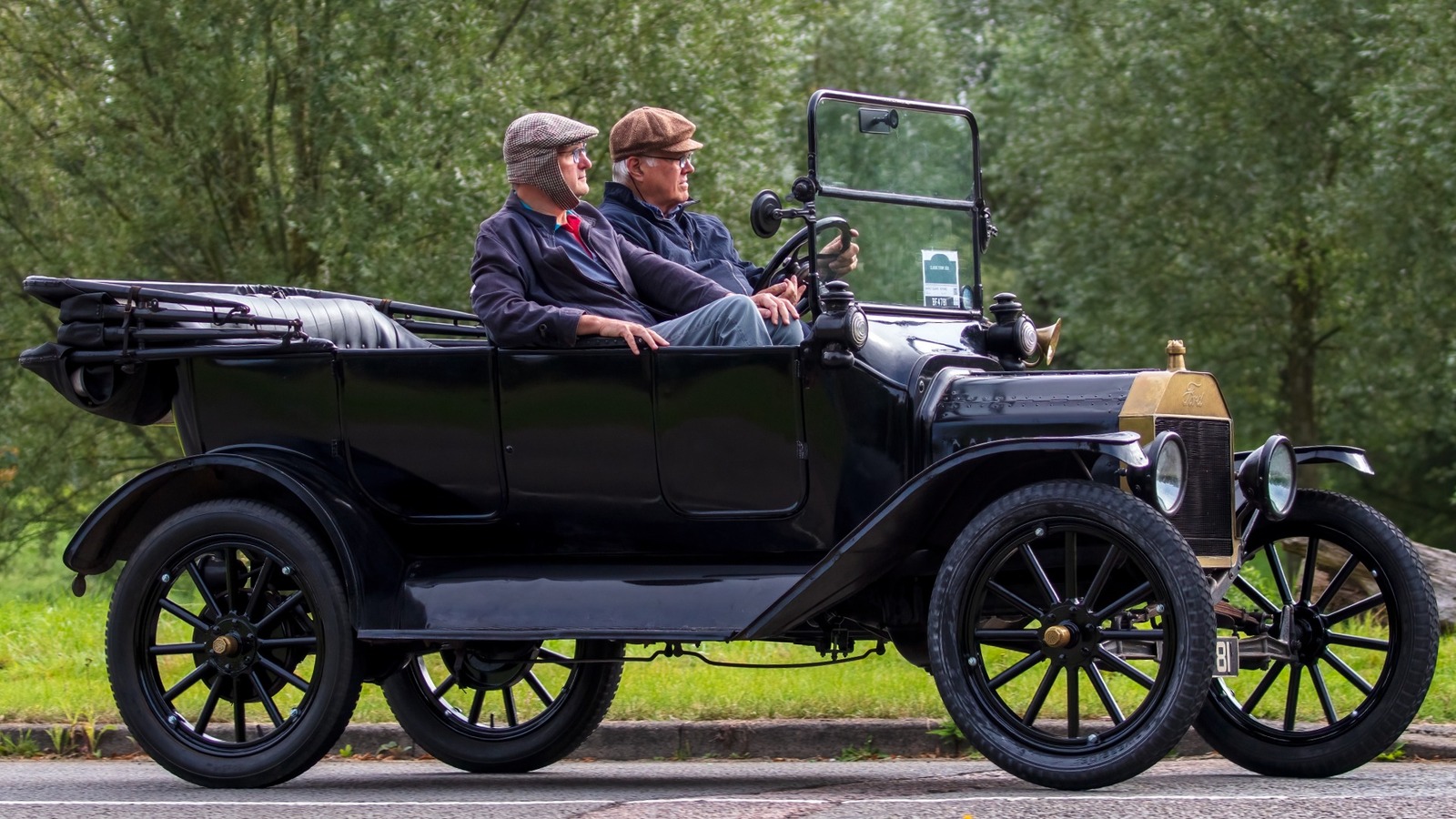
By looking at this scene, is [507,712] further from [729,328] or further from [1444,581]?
[1444,581]

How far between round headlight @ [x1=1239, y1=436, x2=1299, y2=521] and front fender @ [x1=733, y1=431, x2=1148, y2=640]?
0.55 meters

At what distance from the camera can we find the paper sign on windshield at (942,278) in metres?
6.29

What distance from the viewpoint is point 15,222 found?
16.6 m

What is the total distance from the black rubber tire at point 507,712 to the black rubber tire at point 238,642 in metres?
0.65

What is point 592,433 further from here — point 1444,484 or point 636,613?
point 1444,484

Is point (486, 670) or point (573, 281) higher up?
point (573, 281)

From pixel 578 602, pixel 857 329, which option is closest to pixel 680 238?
pixel 857 329

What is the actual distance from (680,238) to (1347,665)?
8.46ft

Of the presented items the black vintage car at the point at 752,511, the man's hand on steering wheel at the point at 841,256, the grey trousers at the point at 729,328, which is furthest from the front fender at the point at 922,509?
the man's hand on steering wheel at the point at 841,256

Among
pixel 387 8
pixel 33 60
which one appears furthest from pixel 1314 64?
pixel 33 60

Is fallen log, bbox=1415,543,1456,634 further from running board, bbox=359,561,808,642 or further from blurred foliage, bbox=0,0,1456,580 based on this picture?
running board, bbox=359,561,808,642

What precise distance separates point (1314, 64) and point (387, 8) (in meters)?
12.5

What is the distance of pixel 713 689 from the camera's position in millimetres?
7582

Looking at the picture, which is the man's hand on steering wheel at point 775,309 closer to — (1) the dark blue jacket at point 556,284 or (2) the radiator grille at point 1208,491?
(1) the dark blue jacket at point 556,284
